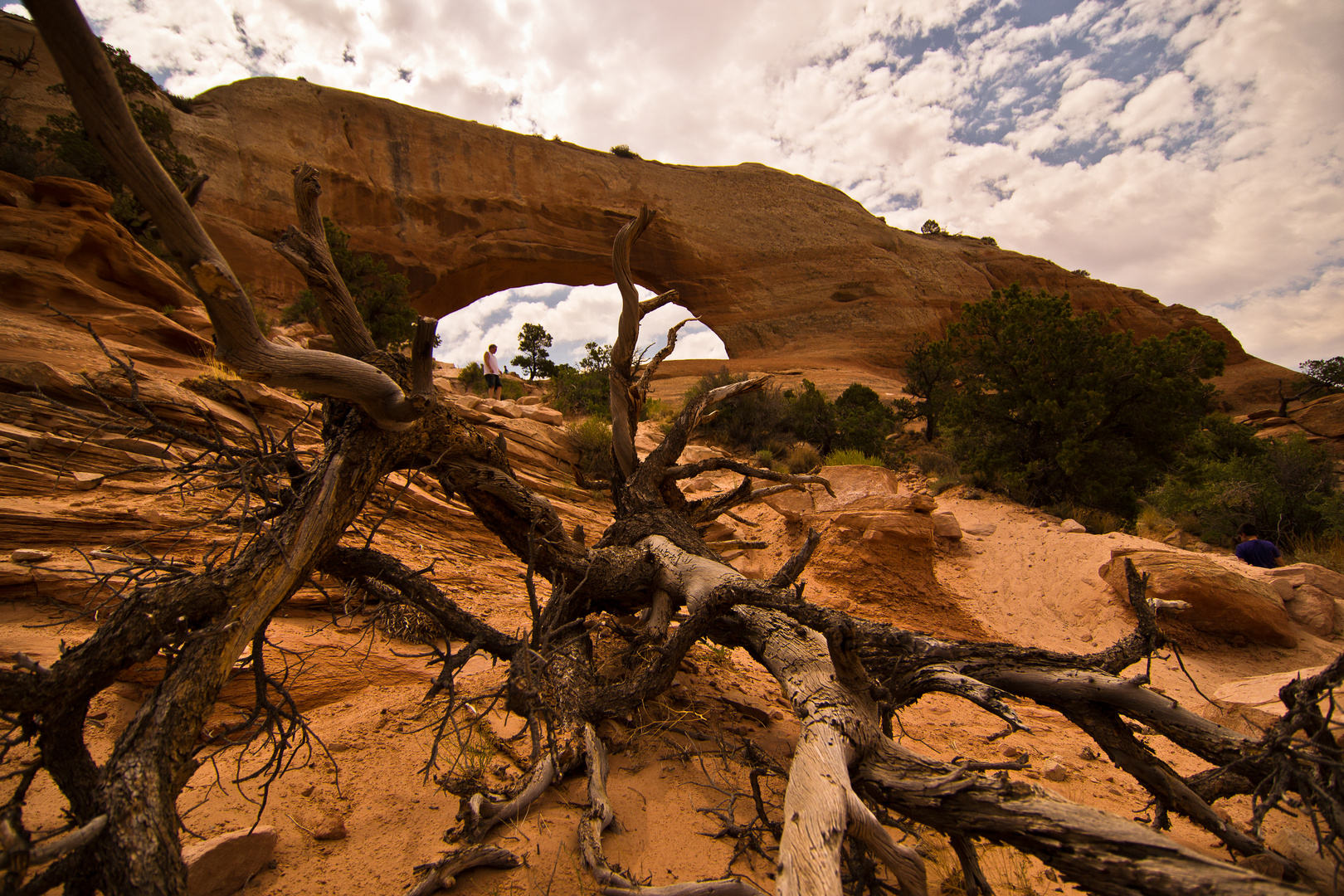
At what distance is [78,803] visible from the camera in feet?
5.14

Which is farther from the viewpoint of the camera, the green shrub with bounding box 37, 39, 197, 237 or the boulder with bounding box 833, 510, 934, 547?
the green shrub with bounding box 37, 39, 197, 237

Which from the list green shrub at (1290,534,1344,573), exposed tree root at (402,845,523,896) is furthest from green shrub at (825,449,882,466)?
exposed tree root at (402,845,523,896)

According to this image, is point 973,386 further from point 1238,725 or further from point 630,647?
point 630,647

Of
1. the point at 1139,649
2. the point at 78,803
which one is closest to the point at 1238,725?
the point at 1139,649

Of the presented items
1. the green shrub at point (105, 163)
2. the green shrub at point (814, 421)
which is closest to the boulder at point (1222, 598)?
the green shrub at point (814, 421)

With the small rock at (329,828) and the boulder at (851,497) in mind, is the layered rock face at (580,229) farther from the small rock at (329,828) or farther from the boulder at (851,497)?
the small rock at (329,828)

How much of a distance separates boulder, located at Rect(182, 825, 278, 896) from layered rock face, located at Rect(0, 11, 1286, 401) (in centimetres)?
2043

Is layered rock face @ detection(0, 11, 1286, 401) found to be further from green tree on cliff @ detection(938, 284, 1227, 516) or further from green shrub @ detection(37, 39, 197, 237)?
green tree on cliff @ detection(938, 284, 1227, 516)

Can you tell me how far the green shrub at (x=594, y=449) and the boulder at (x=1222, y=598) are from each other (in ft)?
21.2

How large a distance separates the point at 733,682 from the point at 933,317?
2659 cm

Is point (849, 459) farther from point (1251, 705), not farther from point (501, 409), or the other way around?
point (1251, 705)

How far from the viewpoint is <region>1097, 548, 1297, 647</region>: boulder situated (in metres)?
5.23

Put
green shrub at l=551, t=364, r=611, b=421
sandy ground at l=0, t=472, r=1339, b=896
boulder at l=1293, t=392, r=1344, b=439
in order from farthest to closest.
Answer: boulder at l=1293, t=392, r=1344, b=439, green shrub at l=551, t=364, r=611, b=421, sandy ground at l=0, t=472, r=1339, b=896

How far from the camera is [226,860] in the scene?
1.95 meters
